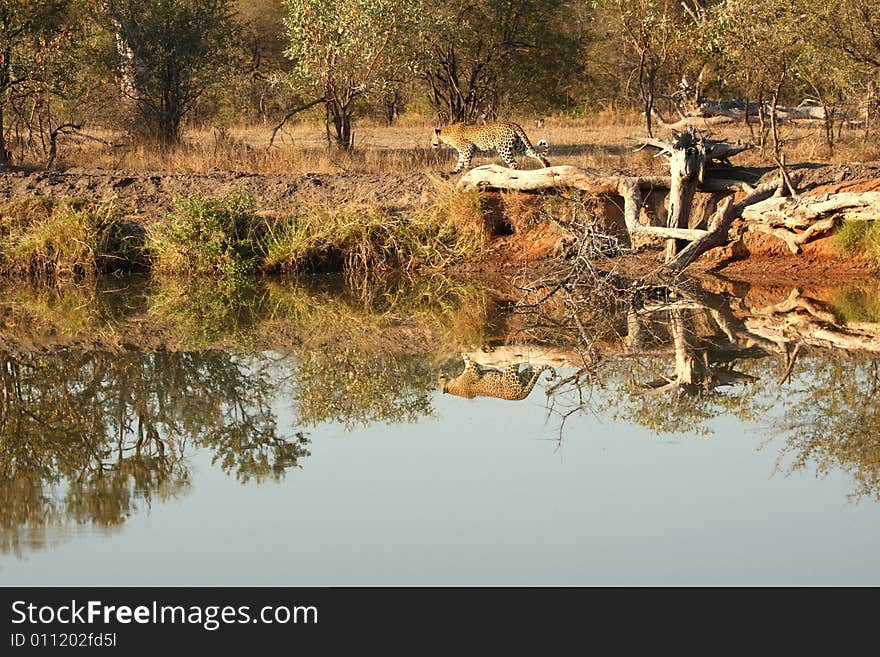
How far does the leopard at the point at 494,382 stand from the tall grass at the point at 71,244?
709 centimetres

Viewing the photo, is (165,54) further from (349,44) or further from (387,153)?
(387,153)

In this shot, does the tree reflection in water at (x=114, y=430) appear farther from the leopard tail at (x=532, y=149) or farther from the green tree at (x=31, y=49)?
the green tree at (x=31, y=49)

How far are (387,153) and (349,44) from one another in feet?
6.31

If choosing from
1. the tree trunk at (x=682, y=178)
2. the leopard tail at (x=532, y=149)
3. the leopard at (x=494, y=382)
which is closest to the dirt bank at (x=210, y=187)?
the leopard tail at (x=532, y=149)

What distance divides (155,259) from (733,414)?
9.46m

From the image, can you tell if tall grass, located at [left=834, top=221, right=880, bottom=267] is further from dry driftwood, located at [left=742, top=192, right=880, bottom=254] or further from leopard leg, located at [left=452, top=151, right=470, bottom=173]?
leopard leg, located at [left=452, top=151, right=470, bottom=173]

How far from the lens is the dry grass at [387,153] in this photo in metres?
19.4

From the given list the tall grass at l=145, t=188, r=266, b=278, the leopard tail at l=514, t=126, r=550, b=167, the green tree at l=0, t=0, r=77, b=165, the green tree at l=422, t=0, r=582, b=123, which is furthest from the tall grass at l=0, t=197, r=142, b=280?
the green tree at l=422, t=0, r=582, b=123

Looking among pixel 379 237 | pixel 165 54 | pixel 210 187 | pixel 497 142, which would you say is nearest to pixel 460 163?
pixel 497 142

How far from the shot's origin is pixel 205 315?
1448 centimetres

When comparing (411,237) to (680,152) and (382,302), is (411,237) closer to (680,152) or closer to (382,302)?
(382,302)

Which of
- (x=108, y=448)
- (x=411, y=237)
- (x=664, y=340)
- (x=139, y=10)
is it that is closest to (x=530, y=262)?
(x=411, y=237)

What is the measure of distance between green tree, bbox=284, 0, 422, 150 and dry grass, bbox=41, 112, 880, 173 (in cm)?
107
